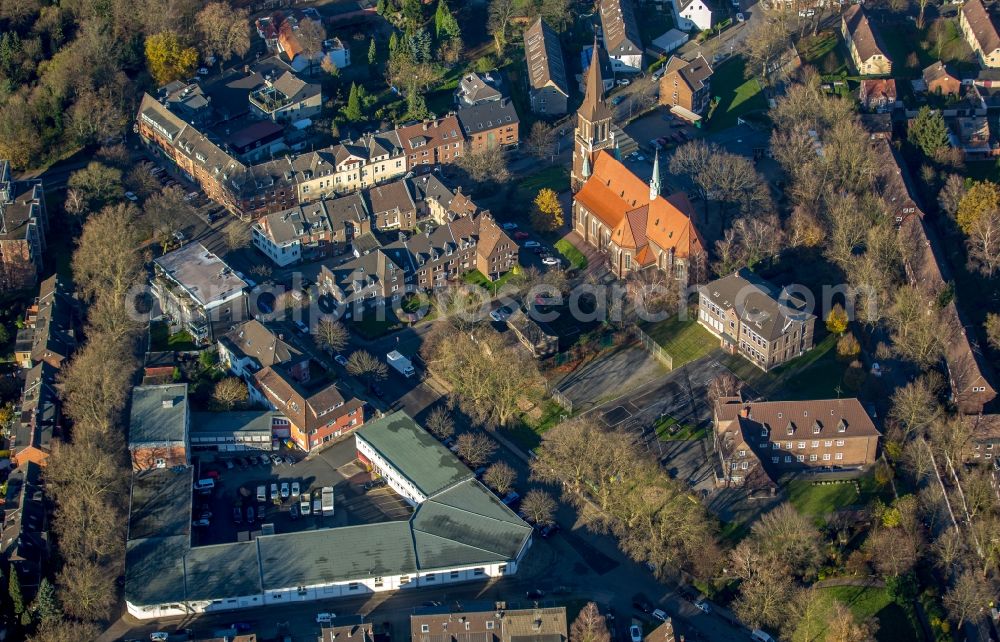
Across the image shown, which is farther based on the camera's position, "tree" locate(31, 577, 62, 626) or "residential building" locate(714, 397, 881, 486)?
"residential building" locate(714, 397, 881, 486)

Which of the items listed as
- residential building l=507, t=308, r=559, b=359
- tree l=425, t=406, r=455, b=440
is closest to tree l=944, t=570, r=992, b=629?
residential building l=507, t=308, r=559, b=359

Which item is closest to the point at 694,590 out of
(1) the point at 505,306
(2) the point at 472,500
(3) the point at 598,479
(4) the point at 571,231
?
(3) the point at 598,479

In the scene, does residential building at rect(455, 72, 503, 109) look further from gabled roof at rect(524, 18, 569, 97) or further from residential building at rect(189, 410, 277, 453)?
residential building at rect(189, 410, 277, 453)

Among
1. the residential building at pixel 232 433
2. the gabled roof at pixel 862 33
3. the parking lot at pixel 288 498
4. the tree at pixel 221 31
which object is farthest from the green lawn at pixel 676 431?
the tree at pixel 221 31

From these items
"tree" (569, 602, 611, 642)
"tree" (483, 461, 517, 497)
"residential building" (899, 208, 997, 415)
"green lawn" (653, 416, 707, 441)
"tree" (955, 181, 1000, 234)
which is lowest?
"green lawn" (653, 416, 707, 441)

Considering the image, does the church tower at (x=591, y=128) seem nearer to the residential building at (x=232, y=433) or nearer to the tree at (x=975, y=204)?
the tree at (x=975, y=204)

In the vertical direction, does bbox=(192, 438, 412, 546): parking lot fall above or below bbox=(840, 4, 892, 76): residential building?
below

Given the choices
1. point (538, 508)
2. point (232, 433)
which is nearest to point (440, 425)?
point (538, 508)

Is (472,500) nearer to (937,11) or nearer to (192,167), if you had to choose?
(192,167)
